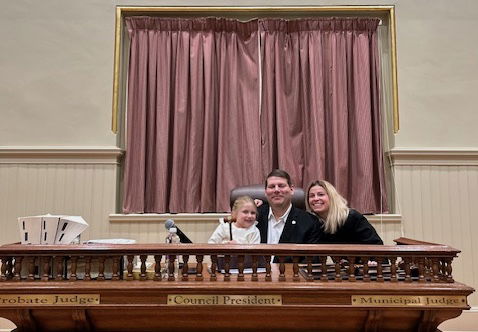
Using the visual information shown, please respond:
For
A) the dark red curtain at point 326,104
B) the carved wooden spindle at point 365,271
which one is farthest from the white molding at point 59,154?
the carved wooden spindle at point 365,271

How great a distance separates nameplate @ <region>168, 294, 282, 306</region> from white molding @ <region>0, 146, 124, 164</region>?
262cm

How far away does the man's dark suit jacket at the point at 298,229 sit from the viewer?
280 centimetres

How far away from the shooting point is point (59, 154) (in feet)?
13.2

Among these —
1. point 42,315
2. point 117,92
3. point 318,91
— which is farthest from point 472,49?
point 42,315

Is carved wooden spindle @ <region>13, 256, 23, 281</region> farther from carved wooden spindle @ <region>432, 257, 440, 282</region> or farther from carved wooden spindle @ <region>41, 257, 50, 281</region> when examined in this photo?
carved wooden spindle @ <region>432, 257, 440, 282</region>

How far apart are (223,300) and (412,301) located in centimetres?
74

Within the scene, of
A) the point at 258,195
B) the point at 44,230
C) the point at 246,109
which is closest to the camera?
the point at 44,230

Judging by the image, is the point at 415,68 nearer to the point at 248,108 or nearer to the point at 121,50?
the point at 248,108

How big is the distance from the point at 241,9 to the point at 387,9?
4.72ft

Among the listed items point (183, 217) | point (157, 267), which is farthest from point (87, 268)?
point (183, 217)

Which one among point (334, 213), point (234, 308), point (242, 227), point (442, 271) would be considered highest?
point (334, 213)

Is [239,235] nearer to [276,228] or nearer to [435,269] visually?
[276,228]

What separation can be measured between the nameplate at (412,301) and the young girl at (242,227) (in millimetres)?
1236

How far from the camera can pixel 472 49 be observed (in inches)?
164
